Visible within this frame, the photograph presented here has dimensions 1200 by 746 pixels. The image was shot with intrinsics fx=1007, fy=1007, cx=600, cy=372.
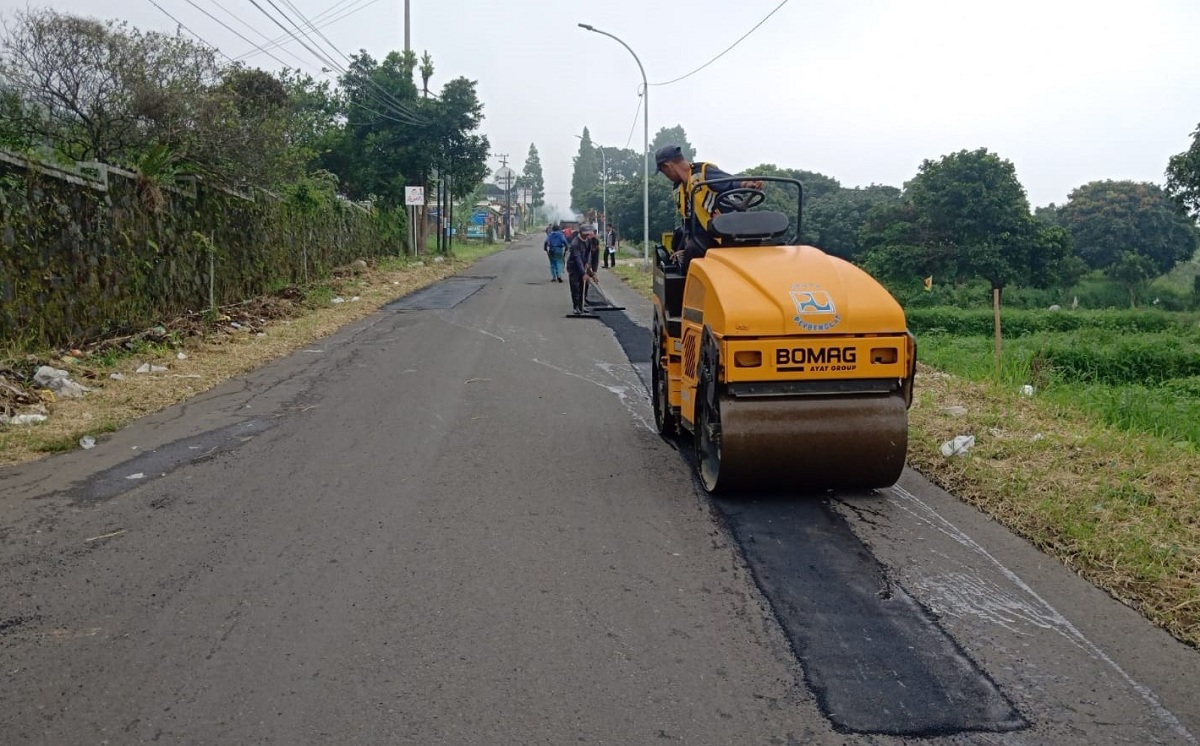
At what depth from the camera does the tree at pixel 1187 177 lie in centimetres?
3541

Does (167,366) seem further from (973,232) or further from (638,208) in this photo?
(638,208)

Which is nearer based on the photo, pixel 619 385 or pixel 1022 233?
pixel 619 385

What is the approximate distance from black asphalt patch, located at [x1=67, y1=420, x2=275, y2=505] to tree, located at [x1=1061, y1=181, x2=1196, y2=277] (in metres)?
60.7

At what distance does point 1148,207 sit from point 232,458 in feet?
212

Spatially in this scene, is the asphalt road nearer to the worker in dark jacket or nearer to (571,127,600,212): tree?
the worker in dark jacket

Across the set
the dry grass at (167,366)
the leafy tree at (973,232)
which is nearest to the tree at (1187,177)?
the leafy tree at (973,232)

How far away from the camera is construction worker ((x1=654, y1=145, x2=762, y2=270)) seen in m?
7.34

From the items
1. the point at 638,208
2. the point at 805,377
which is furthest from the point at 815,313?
the point at 638,208

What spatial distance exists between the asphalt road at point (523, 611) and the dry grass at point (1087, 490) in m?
0.21

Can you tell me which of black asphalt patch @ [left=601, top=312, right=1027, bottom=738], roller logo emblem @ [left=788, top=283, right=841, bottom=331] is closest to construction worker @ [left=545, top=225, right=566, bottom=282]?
roller logo emblem @ [left=788, top=283, right=841, bottom=331]

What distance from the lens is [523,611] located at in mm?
4523

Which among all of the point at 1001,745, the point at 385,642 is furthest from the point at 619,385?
the point at 1001,745

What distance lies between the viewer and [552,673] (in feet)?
12.8

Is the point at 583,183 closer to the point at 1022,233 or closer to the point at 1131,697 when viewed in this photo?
the point at 1022,233
